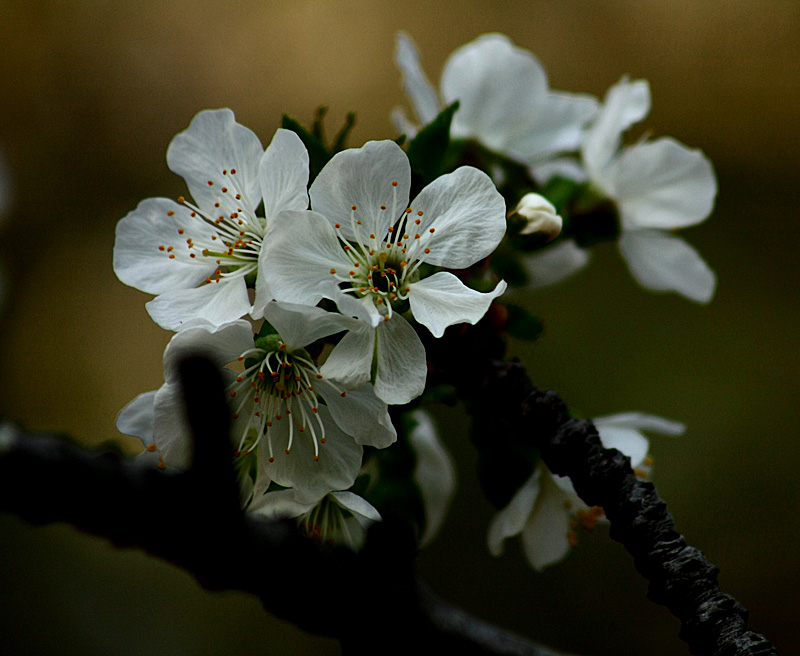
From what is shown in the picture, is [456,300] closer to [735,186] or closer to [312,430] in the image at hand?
[312,430]

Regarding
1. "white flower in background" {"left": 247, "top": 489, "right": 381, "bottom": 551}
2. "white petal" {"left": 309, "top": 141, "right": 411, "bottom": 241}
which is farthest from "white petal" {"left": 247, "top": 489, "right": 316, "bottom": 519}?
"white petal" {"left": 309, "top": 141, "right": 411, "bottom": 241}

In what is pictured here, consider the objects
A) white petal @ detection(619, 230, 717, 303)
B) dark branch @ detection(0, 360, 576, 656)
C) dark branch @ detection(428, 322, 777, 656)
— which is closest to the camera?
dark branch @ detection(0, 360, 576, 656)

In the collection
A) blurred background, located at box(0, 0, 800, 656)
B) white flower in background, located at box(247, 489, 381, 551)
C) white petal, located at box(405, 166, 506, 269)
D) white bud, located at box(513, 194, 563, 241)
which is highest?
white petal, located at box(405, 166, 506, 269)

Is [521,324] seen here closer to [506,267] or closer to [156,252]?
[506,267]

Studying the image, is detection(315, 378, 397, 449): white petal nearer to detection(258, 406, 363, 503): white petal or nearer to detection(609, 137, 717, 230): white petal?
detection(258, 406, 363, 503): white petal

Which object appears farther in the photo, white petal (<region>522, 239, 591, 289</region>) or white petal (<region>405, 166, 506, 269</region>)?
white petal (<region>522, 239, 591, 289</region>)

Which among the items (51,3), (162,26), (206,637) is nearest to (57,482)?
(206,637)
